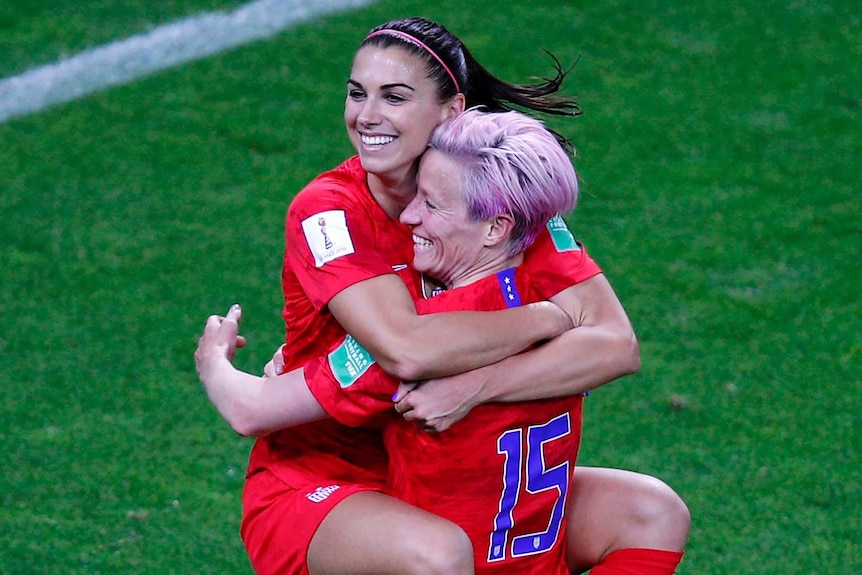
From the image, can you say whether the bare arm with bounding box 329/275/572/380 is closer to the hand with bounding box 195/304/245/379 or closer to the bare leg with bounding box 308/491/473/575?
the bare leg with bounding box 308/491/473/575

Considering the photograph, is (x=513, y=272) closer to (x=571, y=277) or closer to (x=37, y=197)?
(x=571, y=277)

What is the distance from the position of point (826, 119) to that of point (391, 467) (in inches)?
173

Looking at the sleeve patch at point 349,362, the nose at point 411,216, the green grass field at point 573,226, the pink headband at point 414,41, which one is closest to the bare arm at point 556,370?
the sleeve patch at point 349,362

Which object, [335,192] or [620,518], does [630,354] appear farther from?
[335,192]

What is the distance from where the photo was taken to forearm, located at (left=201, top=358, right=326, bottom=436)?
2.87m

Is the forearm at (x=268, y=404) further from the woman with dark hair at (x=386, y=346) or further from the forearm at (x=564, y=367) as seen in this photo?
the forearm at (x=564, y=367)

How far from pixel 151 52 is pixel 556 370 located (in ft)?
15.6

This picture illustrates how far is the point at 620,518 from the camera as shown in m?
3.08

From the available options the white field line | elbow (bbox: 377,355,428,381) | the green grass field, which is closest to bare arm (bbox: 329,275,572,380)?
elbow (bbox: 377,355,428,381)

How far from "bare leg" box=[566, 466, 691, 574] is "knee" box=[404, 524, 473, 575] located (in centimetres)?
48

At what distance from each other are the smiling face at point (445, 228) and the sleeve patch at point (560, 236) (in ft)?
0.74

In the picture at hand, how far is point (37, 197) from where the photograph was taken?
19.4 ft

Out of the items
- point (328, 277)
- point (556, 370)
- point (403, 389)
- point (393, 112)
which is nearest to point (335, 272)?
point (328, 277)

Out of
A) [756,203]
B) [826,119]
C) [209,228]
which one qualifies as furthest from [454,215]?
[826,119]
